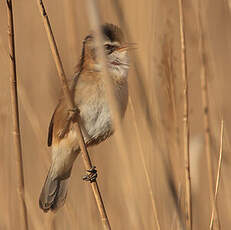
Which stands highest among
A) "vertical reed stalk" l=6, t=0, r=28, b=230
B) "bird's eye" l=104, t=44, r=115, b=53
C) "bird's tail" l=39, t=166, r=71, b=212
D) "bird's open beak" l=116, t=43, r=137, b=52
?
"bird's eye" l=104, t=44, r=115, b=53

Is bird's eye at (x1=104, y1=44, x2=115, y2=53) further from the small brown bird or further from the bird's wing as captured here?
the bird's wing

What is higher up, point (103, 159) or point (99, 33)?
point (99, 33)

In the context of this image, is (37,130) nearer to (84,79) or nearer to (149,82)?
(84,79)

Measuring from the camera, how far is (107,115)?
2.01 m

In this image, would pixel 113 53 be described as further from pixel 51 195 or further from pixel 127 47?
pixel 51 195

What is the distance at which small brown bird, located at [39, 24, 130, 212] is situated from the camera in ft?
6.54

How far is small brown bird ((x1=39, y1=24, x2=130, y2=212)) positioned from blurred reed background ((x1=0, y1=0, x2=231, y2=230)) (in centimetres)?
6

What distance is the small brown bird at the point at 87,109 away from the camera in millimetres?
1993

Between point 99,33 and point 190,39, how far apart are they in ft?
2.93

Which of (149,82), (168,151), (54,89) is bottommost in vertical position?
(168,151)

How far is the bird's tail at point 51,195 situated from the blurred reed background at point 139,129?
5cm

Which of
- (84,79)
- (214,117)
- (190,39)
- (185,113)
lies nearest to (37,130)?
(84,79)

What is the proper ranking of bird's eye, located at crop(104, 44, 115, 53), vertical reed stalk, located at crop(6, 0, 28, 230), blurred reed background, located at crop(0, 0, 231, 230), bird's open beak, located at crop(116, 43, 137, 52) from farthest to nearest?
1. bird's eye, located at crop(104, 44, 115, 53)
2. bird's open beak, located at crop(116, 43, 137, 52)
3. blurred reed background, located at crop(0, 0, 231, 230)
4. vertical reed stalk, located at crop(6, 0, 28, 230)

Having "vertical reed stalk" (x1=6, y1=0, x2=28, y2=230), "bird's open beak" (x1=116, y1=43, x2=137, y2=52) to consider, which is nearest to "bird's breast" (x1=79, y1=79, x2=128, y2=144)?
"bird's open beak" (x1=116, y1=43, x2=137, y2=52)
